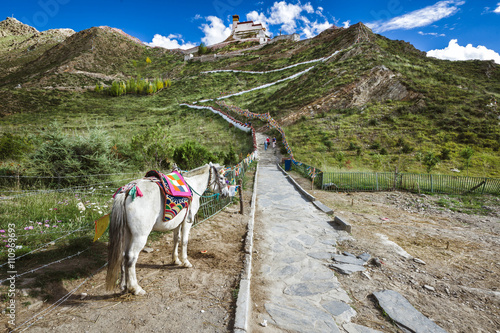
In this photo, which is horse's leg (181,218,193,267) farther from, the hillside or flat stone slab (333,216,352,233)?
the hillside

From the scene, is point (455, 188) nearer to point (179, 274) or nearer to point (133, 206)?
point (179, 274)

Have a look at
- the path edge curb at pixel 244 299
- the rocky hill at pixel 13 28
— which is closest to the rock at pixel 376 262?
the path edge curb at pixel 244 299

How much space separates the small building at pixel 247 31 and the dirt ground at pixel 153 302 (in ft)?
352

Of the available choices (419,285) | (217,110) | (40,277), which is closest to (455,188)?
(419,285)

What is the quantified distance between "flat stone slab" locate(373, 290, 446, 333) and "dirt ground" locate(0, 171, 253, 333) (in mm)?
2398

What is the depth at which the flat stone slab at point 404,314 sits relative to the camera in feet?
10.1

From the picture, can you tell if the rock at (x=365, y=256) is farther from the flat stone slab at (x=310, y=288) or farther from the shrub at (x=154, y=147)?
the shrub at (x=154, y=147)

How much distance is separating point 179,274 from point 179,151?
10.4m

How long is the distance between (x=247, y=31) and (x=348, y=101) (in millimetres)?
90444

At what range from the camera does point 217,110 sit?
121ft

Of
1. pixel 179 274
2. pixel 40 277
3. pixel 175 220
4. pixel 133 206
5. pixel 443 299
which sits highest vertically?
pixel 133 206

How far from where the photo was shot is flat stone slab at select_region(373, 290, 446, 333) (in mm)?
3084

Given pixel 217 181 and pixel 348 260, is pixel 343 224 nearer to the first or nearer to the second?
pixel 348 260

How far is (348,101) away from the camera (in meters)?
28.6
